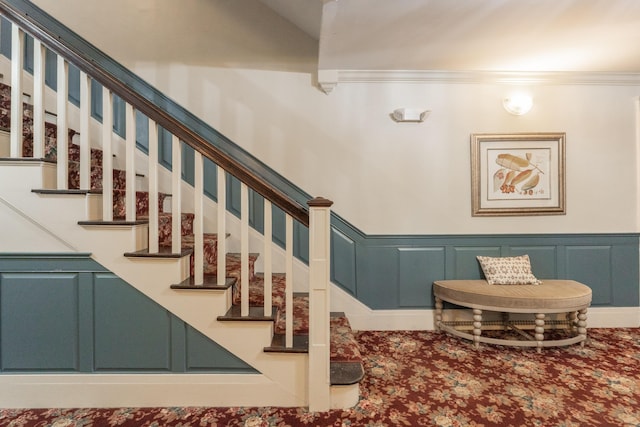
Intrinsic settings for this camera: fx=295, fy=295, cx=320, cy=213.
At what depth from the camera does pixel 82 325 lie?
1643 mm

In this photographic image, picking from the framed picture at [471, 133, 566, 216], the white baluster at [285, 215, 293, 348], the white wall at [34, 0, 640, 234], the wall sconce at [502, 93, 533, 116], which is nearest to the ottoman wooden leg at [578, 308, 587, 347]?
the white wall at [34, 0, 640, 234]

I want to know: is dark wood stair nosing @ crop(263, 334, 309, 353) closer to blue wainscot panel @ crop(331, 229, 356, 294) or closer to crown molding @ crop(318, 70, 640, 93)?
blue wainscot panel @ crop(331, 229, 356, 294)

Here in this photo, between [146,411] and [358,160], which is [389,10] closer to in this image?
[358,160]

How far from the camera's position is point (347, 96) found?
2.67 meters

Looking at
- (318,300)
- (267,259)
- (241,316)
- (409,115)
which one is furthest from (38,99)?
(409,115)

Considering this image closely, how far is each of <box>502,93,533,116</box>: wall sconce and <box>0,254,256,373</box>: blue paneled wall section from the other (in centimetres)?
302

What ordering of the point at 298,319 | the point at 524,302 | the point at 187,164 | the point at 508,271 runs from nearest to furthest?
the point at 298,319
the point at 524,302
the point at 508,271
the point at 187,164

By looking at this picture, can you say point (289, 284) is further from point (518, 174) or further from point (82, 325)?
point (518, 174)

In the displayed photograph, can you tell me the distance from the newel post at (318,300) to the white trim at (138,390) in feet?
0.75

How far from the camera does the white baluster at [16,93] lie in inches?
62.5

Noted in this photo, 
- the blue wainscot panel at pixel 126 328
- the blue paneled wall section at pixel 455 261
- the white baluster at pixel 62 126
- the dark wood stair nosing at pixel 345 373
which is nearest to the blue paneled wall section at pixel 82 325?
the blue wainscot panel at pixel 126 328

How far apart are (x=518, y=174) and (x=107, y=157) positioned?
3153mm

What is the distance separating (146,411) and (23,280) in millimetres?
991

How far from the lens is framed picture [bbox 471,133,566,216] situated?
2686 millimetres
